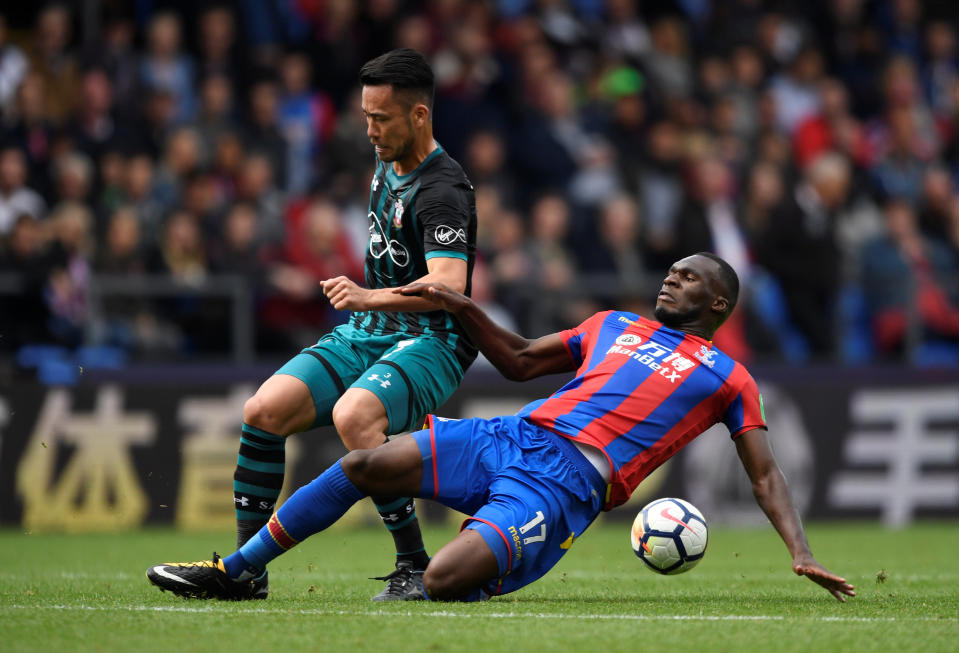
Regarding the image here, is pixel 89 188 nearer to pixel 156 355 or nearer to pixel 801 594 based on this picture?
pixel 156 355

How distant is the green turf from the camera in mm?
4699

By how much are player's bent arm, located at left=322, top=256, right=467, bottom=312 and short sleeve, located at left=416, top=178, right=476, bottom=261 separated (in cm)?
5

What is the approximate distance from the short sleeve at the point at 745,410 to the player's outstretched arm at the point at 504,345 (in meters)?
0.83

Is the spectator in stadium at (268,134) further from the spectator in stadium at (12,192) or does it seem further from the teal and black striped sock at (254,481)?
the teal and black striped sock at (254,481)

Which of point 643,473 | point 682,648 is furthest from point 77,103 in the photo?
point 682,648

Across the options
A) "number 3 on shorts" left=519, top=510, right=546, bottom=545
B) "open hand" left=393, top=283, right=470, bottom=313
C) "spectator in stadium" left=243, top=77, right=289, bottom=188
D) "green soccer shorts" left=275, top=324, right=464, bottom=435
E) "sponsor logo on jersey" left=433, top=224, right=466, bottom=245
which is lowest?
"number 3 on shorts" left=519, top=510, right=546, bottom=545

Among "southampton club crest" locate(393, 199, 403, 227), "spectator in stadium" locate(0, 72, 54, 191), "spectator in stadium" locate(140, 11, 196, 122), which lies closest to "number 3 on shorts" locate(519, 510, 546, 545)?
"southampton club crest" locate(393, 199, 403, 227)

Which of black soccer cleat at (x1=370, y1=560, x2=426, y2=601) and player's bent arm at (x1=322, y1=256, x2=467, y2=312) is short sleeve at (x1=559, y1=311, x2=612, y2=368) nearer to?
player's bent arm at (x1=322, y1=256, x2=467, y2=312)

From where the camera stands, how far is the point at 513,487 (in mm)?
5902

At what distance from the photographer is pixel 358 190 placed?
12.5m

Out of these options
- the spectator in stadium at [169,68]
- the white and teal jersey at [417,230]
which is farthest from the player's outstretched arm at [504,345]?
the spectator in stadium at [169,68]

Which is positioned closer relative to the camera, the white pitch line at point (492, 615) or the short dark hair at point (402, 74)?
the white pitch line at point (492, 615)

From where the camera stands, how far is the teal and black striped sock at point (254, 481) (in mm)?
6164

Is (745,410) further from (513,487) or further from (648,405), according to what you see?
(513,487)
